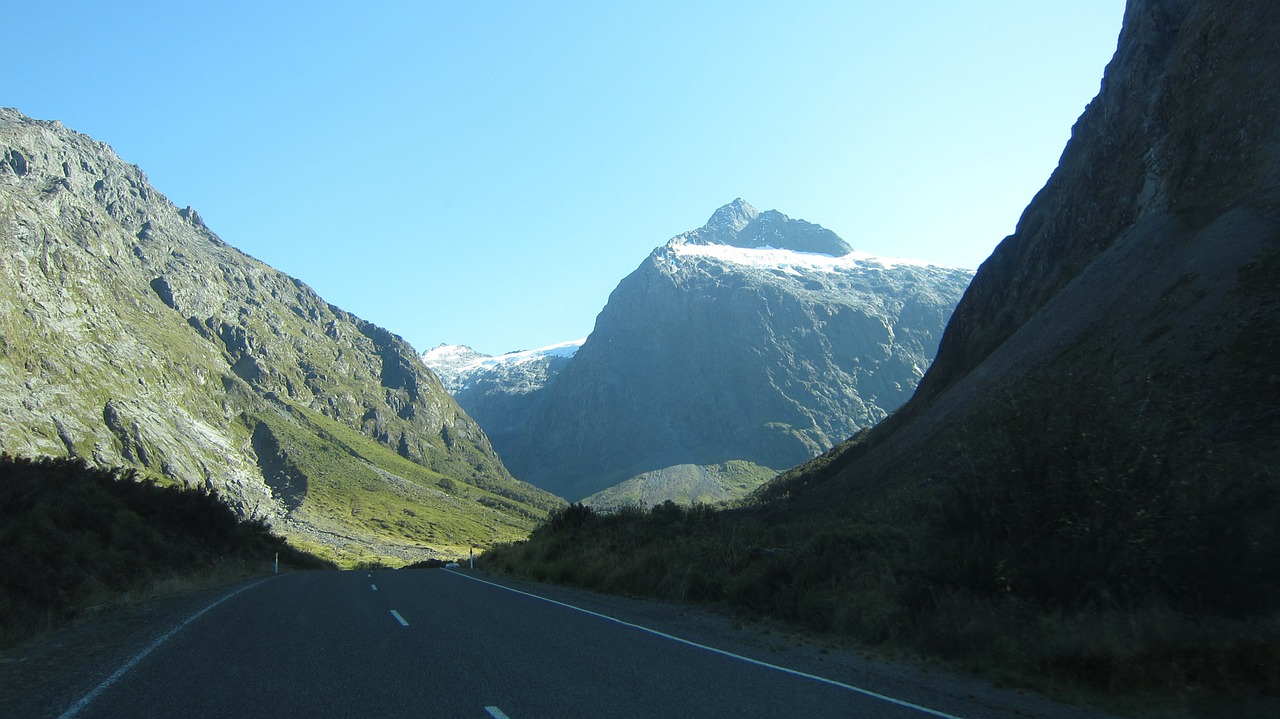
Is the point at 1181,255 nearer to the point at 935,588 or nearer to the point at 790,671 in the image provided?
the point at 935,588

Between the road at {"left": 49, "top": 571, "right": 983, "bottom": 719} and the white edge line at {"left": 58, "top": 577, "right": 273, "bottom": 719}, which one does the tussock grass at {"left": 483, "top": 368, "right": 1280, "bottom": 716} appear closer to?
the road at {"left": 49, "top": 571, "right": 983, "bottom": 719}

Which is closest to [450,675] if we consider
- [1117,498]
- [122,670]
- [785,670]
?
[785,670]

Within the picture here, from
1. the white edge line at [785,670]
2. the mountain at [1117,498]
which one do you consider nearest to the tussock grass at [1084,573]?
the mountain at [1117,498]

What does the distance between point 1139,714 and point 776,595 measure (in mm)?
7928

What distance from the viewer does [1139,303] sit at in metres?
37.6

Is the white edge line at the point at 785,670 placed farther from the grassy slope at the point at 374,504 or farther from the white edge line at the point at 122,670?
the grassy slope at the point at 374,504

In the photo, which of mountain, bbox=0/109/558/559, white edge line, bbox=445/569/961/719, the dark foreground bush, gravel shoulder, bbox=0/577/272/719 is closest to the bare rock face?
white edge line, bbox=445/569/961/719

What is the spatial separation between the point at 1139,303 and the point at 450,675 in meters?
41.3

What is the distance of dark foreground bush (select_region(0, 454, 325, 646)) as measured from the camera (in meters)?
13.4

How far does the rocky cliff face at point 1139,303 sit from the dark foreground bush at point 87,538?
645 inches

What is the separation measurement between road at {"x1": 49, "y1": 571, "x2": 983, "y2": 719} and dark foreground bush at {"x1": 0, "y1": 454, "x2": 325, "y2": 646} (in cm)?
305

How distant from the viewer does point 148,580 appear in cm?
1997

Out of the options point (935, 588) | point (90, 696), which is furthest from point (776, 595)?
point (90, 696)

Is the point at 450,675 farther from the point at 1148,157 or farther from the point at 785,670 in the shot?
the point at 1148,157
